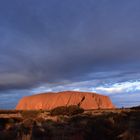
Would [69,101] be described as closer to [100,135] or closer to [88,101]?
[88,101]

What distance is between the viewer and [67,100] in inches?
5866

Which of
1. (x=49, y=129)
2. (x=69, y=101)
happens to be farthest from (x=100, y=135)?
(x=69, y=101)

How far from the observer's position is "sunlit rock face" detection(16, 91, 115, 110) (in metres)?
148

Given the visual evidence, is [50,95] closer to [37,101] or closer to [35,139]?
[37,101]

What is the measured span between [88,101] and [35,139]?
134 metres

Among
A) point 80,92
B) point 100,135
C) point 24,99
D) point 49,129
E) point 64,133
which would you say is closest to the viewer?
point 100,135

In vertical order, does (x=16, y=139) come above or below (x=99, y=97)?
below

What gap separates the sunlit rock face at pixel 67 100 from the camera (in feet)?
484

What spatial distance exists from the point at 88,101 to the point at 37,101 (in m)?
27.6

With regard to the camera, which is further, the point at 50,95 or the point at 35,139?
the point at 50,95

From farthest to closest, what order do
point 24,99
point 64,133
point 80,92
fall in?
point 24,99 < point 80,92 < point 64,133

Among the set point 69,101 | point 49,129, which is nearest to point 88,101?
point 69,101

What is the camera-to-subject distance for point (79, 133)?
53.4 feet

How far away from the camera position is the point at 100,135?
1566cm
